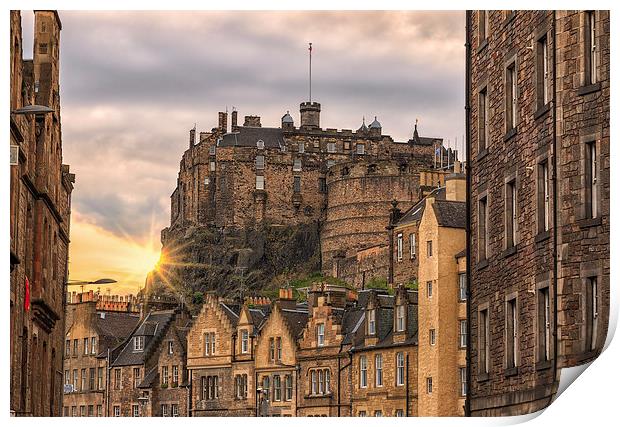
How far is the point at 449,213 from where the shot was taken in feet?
152

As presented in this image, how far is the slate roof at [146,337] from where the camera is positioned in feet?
215

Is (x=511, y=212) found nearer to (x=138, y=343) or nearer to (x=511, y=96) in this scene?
(x=511, y=96)

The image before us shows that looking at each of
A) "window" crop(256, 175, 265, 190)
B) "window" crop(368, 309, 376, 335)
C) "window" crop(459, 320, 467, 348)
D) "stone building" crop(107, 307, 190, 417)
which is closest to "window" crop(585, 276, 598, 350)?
"window" crop(459, 320, 467, 348)

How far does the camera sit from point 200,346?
2392 inches

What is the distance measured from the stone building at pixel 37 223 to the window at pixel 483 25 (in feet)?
26.0

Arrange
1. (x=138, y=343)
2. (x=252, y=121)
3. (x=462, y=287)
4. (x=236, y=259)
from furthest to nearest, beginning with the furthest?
1. (x=252, y=121)
2. (x=236, y=259)
3. (x=138, y=343)
4. (x=462, y=287)

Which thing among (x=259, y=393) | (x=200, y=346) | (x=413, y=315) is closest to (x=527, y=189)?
(x=413, y=315)

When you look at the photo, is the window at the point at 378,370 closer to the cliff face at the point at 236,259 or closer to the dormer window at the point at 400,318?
the dormer window at the point at 400,318

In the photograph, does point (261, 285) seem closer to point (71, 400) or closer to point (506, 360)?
point (71, 400)

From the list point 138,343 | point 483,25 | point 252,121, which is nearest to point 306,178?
point 252,121

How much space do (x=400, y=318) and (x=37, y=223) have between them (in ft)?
70.5

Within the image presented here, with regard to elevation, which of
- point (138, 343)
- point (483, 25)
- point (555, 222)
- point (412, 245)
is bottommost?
point (555, 222)

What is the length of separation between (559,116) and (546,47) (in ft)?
6.25

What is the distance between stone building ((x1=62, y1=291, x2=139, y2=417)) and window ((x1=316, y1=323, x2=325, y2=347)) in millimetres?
16670
